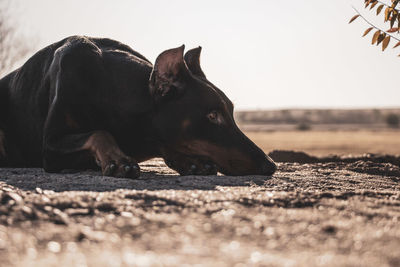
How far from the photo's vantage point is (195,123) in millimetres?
3666

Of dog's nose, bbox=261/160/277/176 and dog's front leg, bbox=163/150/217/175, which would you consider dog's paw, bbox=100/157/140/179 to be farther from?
dog's nose, bbox=261/160/277/176

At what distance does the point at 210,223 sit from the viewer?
168 cm

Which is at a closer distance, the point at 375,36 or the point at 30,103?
the point at 375,36

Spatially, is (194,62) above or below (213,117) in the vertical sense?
above

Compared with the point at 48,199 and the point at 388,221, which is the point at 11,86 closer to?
the point at 48,199

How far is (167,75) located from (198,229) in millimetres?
2331

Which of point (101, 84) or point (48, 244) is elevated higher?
point (101, 84)

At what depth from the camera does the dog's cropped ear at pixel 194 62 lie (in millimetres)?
4352

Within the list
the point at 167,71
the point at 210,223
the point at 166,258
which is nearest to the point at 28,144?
the point at 167,71

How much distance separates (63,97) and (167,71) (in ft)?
3.03

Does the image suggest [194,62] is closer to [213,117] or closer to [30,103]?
[213,117]

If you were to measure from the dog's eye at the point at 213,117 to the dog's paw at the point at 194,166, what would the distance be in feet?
1.12

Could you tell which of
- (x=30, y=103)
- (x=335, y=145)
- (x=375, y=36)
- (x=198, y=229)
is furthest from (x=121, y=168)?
(x=335, y=145)


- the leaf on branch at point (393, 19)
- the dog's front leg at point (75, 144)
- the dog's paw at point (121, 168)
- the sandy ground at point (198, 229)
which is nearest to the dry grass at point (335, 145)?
the leaf on branch at point (393, 19)
